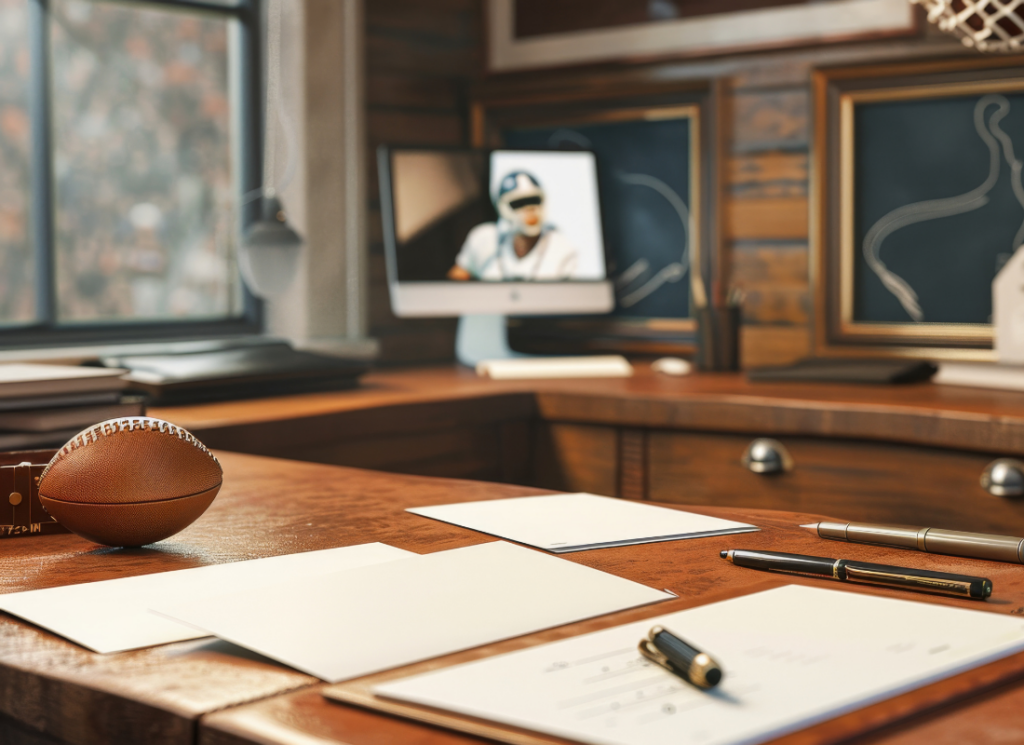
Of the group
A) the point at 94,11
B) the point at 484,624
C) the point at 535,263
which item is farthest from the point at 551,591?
the point at 94,11

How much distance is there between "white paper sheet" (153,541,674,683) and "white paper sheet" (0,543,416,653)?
2cm

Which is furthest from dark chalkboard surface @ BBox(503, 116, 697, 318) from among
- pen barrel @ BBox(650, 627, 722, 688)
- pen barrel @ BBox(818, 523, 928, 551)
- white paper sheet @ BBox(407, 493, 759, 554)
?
pen barrel @ BBox(650, 627, 722, 688)

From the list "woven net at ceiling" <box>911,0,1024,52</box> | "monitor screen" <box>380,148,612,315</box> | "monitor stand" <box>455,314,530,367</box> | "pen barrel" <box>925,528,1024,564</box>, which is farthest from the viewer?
"monitor stand" <box>455,314,530,367</box>

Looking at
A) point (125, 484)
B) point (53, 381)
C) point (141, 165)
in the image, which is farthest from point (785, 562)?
point (141, 165)

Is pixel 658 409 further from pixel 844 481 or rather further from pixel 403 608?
pixel 403 608

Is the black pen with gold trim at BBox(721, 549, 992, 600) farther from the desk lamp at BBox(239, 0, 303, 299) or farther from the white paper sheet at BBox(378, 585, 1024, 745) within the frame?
the desk lamp at BBox(239, 0, 303, 299)

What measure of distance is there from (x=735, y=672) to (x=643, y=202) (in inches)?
89.5

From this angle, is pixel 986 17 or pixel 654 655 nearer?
pixel 654 655

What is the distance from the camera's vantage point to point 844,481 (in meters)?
1.92

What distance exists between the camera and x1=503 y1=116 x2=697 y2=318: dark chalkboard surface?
9.02ft

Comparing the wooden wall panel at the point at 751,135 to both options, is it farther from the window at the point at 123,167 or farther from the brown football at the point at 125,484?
the brown football at the point at 125,484

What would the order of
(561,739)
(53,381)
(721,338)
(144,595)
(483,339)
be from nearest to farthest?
(561,739) → (144,595) → (53,381) → (721,338) → (483,339)

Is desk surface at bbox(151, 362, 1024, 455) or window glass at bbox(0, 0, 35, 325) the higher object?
window glass at bbox(0, 0, 35, 325)

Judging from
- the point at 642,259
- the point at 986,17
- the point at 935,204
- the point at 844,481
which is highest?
the point at 986,17
